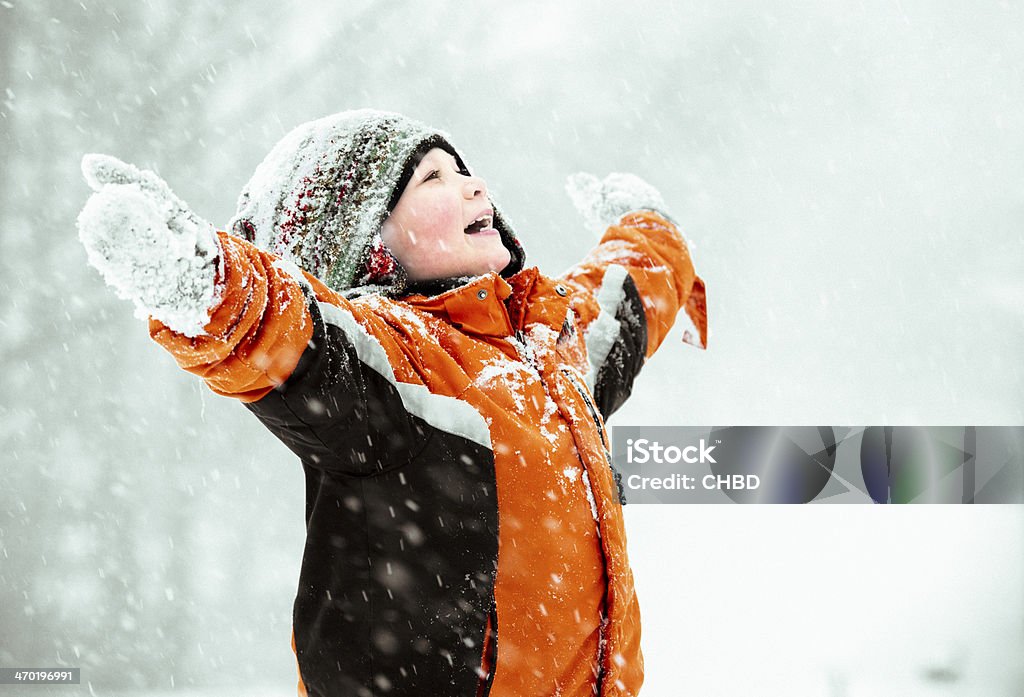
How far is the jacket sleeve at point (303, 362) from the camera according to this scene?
512mm

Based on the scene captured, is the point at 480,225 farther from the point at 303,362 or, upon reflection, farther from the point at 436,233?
the point at 303,362

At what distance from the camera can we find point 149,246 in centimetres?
46

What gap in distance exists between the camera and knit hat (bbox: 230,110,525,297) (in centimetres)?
79

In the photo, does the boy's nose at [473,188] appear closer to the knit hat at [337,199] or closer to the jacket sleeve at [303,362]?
the knit hat at [337,199]

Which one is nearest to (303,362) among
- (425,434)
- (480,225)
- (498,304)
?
(425,434)

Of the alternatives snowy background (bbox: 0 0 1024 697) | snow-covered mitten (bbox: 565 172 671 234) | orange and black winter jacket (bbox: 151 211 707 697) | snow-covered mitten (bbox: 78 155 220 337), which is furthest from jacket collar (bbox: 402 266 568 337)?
snowy background (bbox: 0 0 1024 697)

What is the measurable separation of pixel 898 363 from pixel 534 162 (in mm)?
1001

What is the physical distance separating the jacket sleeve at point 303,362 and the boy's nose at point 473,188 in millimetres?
229

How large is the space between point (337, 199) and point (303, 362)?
29cm

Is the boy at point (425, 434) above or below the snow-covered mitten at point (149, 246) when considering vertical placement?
below

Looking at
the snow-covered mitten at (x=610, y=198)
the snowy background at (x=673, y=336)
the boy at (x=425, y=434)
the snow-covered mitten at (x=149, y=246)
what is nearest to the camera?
the snow-covered mitten at (x=149, y=246)

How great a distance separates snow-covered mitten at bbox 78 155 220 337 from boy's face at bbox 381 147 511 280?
0.34 metres

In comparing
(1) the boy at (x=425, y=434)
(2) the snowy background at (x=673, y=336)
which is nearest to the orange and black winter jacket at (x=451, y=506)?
(1) the boy at (x=425, y=434)

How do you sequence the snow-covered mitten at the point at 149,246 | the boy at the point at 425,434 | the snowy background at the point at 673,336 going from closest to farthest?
the snow-covered mitten at the point at 149,246 < the boy at the point at 425,434 < the snowy background at the point at 673,336
